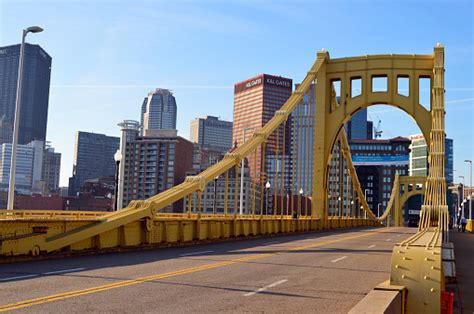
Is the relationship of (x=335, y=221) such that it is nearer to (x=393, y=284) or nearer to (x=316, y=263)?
(x=316, y=263)

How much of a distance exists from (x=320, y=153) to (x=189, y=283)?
38.3 metres

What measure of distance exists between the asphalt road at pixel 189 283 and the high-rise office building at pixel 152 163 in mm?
168312

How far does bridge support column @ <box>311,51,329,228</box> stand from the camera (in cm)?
4856

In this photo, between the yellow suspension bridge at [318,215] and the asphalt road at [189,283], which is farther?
the asphalt road at [189,283]

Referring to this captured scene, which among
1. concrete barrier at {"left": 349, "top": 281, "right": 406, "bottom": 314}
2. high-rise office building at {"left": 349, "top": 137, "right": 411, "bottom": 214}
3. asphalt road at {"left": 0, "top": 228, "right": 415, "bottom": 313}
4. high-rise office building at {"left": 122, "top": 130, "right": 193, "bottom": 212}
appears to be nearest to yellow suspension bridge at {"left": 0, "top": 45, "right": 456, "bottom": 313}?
concrete barrier at {"left": 349, "top": 281, "right": 406, "bottom": 314}

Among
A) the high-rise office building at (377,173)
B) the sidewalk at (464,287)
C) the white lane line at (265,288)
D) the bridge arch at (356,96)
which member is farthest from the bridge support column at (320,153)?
the high-rise office building at (377,173)

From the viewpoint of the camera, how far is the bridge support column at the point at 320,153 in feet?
159

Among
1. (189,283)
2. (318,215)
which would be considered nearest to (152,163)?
(318,215)

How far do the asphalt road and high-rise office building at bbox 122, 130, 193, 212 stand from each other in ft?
552

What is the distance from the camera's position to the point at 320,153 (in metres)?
50.0

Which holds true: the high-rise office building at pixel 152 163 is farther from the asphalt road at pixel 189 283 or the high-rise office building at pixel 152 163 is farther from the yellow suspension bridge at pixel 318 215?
the asphalt road at pixel 189 283

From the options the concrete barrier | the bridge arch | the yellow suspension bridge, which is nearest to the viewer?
the concrete barrier

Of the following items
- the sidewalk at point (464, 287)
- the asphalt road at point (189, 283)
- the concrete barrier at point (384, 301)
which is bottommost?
the sidewalk at point (464, 287)

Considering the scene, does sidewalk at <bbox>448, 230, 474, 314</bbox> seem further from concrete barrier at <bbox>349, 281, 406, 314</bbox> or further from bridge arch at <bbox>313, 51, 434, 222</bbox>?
bridge arch at <bbox>313, 51, 434, 222</bbox>
